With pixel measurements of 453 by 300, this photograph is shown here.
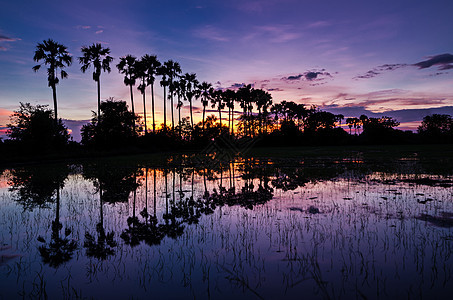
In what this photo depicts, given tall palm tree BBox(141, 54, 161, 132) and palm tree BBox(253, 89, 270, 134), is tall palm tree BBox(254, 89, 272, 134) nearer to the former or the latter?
palm tree BBox(253, 89, 270, 134)

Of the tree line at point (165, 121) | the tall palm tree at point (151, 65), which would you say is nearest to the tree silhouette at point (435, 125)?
the tree line at point (165, 121)

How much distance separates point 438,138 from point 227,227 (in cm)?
10949

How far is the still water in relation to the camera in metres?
4.80

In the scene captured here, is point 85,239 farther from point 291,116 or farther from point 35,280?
point 291,116

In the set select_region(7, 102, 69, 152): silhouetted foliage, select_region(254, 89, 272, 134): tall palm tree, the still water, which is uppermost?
select_region(254, 89, 272, 134): tall palm tree

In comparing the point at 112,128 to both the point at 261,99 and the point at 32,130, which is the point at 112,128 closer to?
the point at 32,130

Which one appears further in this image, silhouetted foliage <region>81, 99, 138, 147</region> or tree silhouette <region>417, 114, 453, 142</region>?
tree silhouette <region>417, 114, 453, 142</region>

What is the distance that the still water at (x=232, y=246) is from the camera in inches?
189

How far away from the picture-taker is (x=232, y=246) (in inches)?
263

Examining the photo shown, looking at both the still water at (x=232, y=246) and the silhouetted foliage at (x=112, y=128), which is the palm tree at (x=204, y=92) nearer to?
the silhouetted foliage at (x=112, y=128)

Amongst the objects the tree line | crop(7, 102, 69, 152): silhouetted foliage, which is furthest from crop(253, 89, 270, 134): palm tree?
crop(7, 102, 69, 152): silhouetted foliage

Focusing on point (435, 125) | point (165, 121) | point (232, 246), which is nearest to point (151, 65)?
point (165, 121)

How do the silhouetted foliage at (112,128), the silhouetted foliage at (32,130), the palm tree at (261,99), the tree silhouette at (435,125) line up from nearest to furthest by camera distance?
the silhouetted foliage at (32,130), the silhouetted foliage at (112,128), the palm tree at (261,99), the tree silhouette at (435,125)

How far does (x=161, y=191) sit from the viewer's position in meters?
14.8
